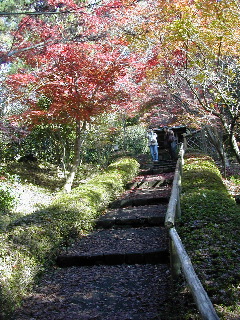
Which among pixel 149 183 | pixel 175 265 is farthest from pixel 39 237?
pixel 149 183

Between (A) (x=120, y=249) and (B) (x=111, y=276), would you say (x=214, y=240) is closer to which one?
(B) (x=111, y=276)

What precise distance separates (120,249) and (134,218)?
1292 millimetres

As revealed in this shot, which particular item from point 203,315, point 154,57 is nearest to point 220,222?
point 203,315

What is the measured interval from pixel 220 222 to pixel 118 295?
1874 millimetres

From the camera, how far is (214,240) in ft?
12.7

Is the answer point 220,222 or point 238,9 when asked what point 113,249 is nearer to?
point 220,222

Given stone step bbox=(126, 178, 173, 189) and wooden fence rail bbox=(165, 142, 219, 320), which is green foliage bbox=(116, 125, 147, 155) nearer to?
stone step bbox=(126, 178, 173, 189)

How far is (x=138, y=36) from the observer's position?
28.2 feet

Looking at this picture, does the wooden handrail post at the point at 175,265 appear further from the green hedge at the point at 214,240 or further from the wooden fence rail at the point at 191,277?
the green hedge at the point at 214,240

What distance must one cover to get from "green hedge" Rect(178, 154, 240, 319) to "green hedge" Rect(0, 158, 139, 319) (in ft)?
6.20

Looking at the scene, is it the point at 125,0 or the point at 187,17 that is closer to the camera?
the point at 187,17

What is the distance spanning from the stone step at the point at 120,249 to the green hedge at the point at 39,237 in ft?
0.80

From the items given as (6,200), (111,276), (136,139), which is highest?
(136,139)

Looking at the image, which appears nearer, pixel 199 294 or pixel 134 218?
pixel 199 294
